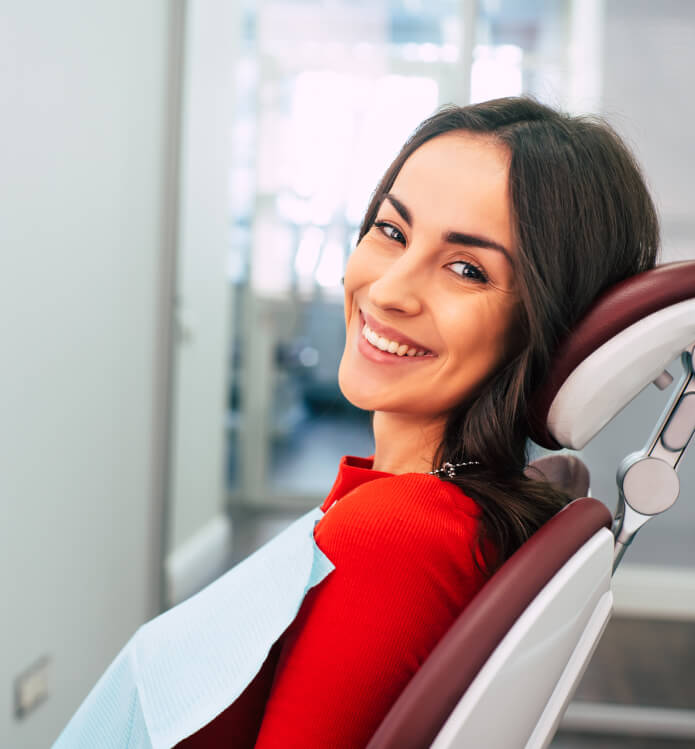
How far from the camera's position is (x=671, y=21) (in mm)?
1976

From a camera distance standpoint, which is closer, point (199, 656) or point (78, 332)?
point (199, 656)

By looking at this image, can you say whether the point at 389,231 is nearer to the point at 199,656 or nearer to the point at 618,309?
the point at 618,309

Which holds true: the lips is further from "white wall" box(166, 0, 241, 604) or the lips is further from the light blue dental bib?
"white wall" box(166, 0, 241, 604)

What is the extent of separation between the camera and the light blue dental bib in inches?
23.7

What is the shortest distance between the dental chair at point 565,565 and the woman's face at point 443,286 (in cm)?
8

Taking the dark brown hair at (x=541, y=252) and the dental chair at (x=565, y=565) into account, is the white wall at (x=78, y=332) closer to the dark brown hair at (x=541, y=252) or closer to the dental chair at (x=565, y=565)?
the dark brown hair at (x=541, y=252)

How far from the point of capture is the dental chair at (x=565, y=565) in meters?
0.54

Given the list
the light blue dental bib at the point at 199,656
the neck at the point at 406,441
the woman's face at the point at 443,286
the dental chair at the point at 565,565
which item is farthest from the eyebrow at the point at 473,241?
the light blue dental bib at the point at 199,656

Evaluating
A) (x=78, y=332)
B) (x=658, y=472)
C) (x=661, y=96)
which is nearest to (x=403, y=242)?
(x=658, y=472)

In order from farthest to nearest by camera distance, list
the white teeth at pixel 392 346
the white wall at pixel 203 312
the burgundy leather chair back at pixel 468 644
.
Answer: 1. the white wall at pixel 203 312
2. the white teeth at pixel 392 346
3. the burgundy leather chair back at pixel 468 644

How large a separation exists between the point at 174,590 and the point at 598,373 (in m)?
2.24

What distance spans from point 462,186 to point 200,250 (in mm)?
2238

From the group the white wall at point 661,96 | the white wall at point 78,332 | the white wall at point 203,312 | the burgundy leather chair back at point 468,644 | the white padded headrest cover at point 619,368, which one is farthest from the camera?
the white wall at point 203,312

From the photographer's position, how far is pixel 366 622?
573 millimetres
